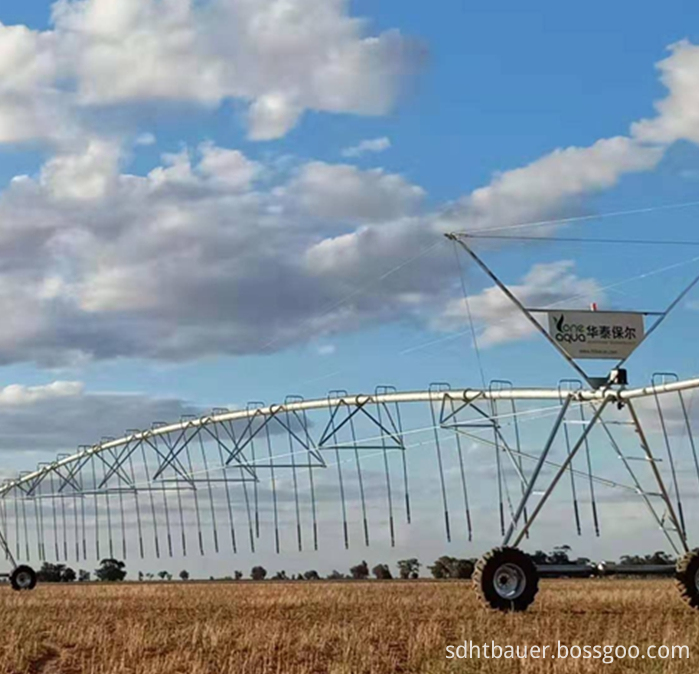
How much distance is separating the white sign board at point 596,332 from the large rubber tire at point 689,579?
610 centimetres

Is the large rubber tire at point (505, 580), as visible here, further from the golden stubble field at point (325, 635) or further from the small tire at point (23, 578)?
the small tire at point (23, 578)

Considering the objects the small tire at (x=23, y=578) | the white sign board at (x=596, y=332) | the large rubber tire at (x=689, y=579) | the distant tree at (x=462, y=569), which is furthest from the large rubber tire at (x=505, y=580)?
Answer: the distant tree at (x=462, y=569)

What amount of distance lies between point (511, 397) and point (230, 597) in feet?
47.5

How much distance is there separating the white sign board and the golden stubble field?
730 centimetres

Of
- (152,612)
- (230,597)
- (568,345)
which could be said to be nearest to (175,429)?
(230,597)

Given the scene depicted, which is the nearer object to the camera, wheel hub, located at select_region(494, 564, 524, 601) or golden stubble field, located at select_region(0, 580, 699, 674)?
golden stubble field, located at select_region(0, 580, 699, 674)

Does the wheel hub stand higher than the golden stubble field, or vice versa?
the wheel hub

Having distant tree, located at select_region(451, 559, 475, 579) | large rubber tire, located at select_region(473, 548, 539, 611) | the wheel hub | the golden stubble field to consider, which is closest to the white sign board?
large rubber tire, located at select_region(473, 548, 539, 611)

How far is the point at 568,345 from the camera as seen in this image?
127 ft

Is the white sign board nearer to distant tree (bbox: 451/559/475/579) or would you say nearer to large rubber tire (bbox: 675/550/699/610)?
large rubber tire (bbox: 675/550/699/610)

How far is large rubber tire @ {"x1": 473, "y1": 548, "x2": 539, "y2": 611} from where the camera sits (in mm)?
36062

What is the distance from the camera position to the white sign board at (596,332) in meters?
38.9

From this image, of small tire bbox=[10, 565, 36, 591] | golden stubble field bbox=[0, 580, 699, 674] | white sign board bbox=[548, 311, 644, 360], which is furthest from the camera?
small tire bbox=[10, 565, 36, 591]

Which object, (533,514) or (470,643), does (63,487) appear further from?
(470,643)
